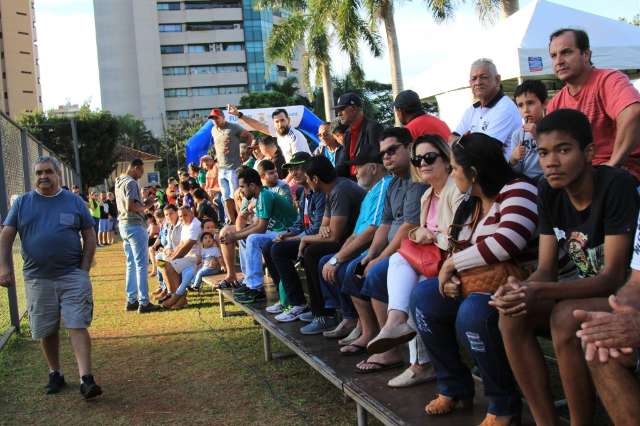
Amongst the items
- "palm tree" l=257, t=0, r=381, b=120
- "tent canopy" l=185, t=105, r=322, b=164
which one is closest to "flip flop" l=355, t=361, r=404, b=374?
"tent canopy" l=185, t=105, r=322, b=164

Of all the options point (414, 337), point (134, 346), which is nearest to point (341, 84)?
point (134, 346)

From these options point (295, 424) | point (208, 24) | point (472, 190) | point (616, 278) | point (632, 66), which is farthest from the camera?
point (208, 24)

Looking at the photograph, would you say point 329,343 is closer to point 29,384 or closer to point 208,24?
point 29,384

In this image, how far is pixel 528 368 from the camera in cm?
295

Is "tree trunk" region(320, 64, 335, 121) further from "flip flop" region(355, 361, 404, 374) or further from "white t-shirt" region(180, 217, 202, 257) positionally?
"flip flop" region(355, 361, 404, 374)

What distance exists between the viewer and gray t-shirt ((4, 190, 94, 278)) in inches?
228

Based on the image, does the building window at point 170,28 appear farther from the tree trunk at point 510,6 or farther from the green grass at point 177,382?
the green grass at point 177,382

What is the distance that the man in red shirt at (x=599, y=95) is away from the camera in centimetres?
379

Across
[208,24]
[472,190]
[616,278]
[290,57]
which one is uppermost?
[208,24]

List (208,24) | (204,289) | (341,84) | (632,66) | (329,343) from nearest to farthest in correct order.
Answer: (329,343) < (632,66) < (204,289) < (341,84) < (208,24)

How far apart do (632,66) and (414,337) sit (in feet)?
29.1

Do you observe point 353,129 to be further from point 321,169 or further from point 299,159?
point 321,169

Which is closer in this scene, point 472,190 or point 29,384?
point 472,190

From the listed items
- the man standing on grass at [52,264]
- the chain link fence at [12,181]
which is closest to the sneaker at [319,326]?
the man standing on grass at [52,264]
